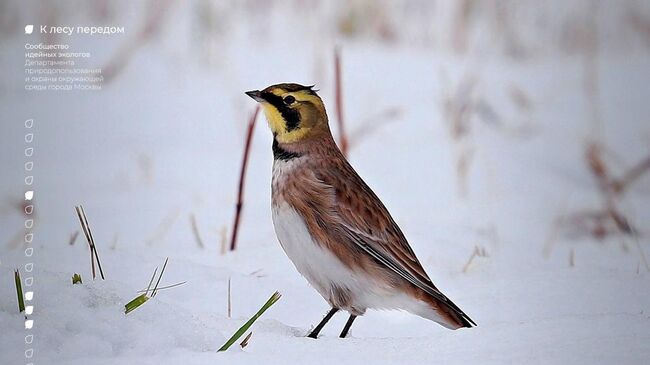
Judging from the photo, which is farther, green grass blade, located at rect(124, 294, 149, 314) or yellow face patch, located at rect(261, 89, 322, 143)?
yellow face patch, located at rect(261, 89, 322, 143)

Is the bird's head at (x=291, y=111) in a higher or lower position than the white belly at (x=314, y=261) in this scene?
higher

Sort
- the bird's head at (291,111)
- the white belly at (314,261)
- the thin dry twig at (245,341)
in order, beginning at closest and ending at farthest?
the thin dry twig at (245,341) → the white belly at (314,261) → the bird's head at (291,111)

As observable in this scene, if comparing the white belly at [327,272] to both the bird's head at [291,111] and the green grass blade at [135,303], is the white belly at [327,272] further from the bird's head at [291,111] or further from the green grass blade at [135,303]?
the green grass blade at [135,303]

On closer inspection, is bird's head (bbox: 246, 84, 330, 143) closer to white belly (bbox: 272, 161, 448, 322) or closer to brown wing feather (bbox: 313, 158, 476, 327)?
brown wing feather (bbox: 313, 158, 476, 327)

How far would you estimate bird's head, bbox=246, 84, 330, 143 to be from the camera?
3.11 m

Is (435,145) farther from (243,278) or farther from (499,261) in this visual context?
(243,278)

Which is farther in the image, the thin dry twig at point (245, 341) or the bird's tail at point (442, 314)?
the bird's tail at point (442, 314)

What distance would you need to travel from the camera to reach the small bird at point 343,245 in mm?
2932

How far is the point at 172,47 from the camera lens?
6.93 metres

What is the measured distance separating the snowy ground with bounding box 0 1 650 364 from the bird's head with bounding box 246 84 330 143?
54 centimetres

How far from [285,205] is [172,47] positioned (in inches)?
165

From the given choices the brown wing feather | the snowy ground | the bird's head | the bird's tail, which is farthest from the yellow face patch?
the bird's tail

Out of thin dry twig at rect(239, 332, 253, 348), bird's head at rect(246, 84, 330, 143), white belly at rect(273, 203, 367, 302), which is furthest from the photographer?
bird's head at rect(246, 84, 330, 143)

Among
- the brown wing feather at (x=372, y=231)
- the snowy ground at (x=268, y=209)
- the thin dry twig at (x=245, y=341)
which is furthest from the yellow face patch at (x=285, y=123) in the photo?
the thin dry twig at (x=245, y=341)
